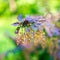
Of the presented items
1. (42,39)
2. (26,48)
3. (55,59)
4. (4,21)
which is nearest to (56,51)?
(55,59)

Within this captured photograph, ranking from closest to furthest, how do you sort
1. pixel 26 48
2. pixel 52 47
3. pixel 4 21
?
pixel 52 47 < pixel 26 48 < pixel 4 21

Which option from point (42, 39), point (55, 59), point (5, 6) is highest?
point (5, 6)

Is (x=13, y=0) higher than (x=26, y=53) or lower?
higher

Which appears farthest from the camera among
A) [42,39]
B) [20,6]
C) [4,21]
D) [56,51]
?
[20,6]

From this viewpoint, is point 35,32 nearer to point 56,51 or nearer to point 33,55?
point 56,51

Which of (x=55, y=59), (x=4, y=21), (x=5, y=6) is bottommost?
(x=55, y=59)

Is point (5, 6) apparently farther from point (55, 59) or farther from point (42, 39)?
point (42, 39)

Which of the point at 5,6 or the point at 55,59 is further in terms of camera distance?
the point at 5,6

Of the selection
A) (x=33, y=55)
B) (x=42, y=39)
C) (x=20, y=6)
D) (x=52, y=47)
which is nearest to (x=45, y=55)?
(x=33, y=55)

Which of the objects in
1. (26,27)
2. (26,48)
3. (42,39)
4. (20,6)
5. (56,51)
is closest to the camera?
(26,27)
